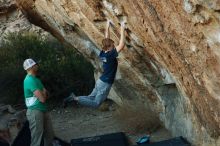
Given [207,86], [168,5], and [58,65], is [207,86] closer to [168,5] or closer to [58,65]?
[168,5]

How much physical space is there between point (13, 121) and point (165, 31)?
14.4 ft

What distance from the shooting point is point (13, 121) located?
11117 millimetres

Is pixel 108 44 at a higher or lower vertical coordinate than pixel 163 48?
higher

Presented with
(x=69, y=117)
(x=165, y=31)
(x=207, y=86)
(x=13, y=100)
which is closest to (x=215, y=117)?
(x=207, y=86)

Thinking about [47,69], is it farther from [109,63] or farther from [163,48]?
[163,48]

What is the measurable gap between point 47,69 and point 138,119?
21.3ft

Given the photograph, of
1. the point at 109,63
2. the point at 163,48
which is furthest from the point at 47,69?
the point at 163,48

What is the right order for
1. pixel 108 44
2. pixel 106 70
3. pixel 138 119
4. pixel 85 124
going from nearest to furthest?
pixel 108 44
pixel 106 70
pixel 138 119
pixel 85 124

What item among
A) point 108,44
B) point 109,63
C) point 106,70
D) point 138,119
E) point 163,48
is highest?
point 108,44

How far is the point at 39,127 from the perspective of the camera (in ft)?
32.7

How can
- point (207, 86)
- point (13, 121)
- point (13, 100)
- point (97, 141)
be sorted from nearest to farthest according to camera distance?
point (207, 86) → point (97, 141) → point (13, 121) → point (13, 100)

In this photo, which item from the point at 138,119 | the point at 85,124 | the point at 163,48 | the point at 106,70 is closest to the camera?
the point at 163,48

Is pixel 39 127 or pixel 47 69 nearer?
pixel 39 127

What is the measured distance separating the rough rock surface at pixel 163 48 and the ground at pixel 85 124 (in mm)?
735
